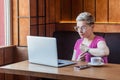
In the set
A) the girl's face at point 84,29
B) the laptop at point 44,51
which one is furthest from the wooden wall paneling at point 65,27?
the laptop at point 44,51

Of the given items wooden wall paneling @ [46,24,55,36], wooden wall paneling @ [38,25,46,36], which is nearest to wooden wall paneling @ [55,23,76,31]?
wooden wall paneling @ [46,24,55,36]

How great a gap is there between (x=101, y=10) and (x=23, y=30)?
3.73 ft

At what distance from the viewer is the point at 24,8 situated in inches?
147

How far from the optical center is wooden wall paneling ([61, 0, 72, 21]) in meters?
4.16

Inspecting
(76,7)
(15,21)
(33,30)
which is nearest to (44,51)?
(33,30)

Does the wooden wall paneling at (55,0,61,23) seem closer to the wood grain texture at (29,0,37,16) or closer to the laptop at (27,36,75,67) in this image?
the wood grain texture at (29,0,37,16)

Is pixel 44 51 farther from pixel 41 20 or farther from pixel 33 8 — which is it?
pixel 41 20

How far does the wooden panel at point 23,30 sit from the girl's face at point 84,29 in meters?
1.13

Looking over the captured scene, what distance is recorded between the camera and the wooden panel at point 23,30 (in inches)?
146

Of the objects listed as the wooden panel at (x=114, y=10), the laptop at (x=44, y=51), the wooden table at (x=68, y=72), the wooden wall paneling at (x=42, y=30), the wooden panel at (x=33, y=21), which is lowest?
the wooden table at (x=68, y=72)

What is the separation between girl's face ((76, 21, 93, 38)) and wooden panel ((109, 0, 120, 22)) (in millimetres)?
1108

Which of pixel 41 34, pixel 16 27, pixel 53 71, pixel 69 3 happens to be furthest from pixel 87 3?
pixel 53 71

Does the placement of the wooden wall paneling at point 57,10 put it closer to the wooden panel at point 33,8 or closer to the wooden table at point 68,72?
the wooden panel at point 33,8

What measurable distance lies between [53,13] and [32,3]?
495 mm
